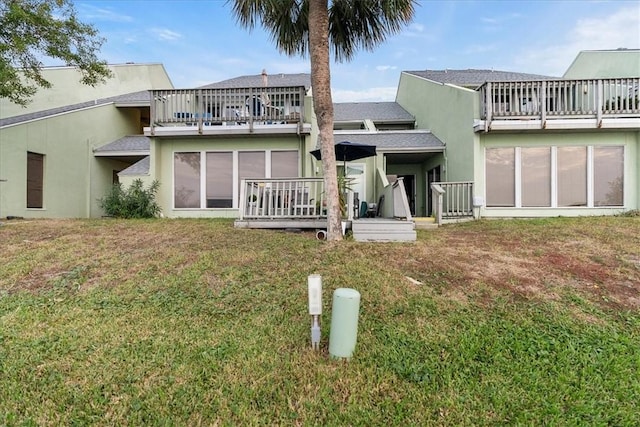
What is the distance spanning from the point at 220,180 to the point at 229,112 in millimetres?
2346

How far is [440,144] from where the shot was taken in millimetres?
13695

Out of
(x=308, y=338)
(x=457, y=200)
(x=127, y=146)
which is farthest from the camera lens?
(x=127, y=146)

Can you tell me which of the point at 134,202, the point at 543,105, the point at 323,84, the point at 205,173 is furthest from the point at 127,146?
the point at 543,105

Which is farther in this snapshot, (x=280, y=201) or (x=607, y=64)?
(x=607, y=64)

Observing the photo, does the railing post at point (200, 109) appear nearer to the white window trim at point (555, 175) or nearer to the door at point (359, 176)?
the door at point (359, 176)

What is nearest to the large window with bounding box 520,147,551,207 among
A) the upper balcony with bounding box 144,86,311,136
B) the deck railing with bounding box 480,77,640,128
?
the deck railing with bounding box 480,77,640,128

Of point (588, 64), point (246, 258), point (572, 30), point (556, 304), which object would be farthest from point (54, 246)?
point (588, 64)

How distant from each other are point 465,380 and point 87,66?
13.2 metres

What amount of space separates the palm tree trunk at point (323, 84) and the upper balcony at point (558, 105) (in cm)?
644

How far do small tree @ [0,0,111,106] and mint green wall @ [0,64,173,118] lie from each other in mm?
7506

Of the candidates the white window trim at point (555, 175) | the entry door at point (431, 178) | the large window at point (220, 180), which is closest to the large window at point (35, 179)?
the large window at point (220, 180)

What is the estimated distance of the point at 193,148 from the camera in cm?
1206

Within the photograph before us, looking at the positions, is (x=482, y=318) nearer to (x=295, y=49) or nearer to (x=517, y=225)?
(x=517, y=225)

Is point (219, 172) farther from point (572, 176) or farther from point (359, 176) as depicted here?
point (572, 176)
